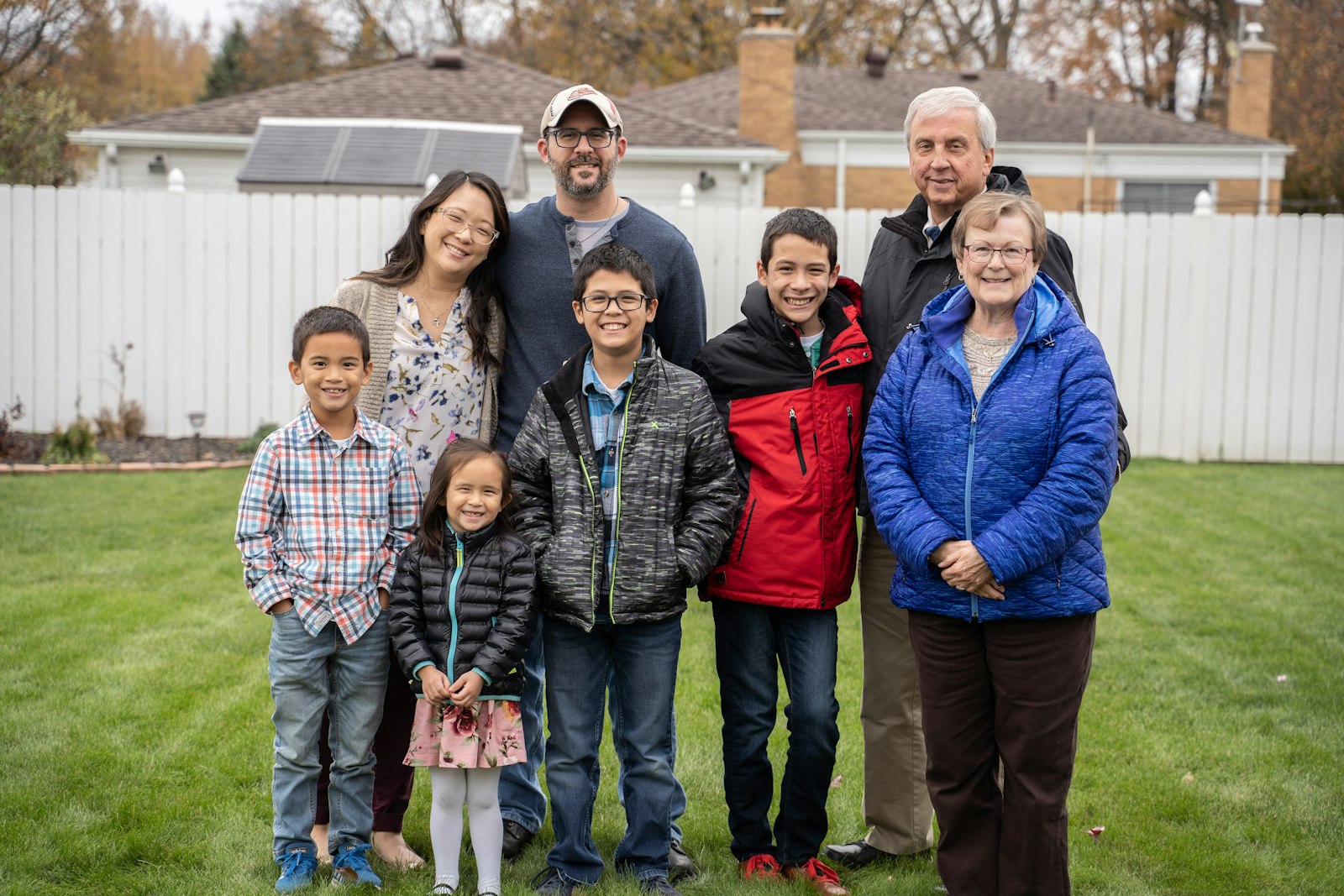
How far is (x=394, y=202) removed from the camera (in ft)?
33.3

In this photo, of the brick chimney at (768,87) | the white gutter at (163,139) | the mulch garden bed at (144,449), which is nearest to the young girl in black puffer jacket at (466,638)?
the mulch garden bed at (144,449)

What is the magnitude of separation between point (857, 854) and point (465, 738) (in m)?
1.28

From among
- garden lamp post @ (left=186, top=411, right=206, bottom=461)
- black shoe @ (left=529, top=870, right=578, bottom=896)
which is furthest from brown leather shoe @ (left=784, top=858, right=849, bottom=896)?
garden lamp post @ (left=186, top=411, right=206, bottom=461)

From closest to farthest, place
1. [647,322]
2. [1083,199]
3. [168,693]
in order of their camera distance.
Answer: [647,322] → [168,693] → [1083,199]

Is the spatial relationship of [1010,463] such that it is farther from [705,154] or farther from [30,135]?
[705,154]

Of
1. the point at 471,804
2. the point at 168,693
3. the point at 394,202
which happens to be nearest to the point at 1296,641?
the point at 471,804

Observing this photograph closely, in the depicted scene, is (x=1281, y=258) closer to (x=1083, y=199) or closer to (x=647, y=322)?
(x=647, y=322)

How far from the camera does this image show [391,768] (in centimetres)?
355

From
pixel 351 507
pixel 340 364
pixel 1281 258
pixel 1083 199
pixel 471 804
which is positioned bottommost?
pixel 471 804

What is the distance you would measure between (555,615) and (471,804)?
0.56 metres

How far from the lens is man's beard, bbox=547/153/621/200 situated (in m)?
3.48

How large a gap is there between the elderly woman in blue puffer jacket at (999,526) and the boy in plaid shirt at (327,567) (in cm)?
134

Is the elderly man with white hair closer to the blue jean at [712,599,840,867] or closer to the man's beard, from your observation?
the blue jean at [712,599,840,867]

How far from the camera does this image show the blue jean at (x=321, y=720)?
125 inches
